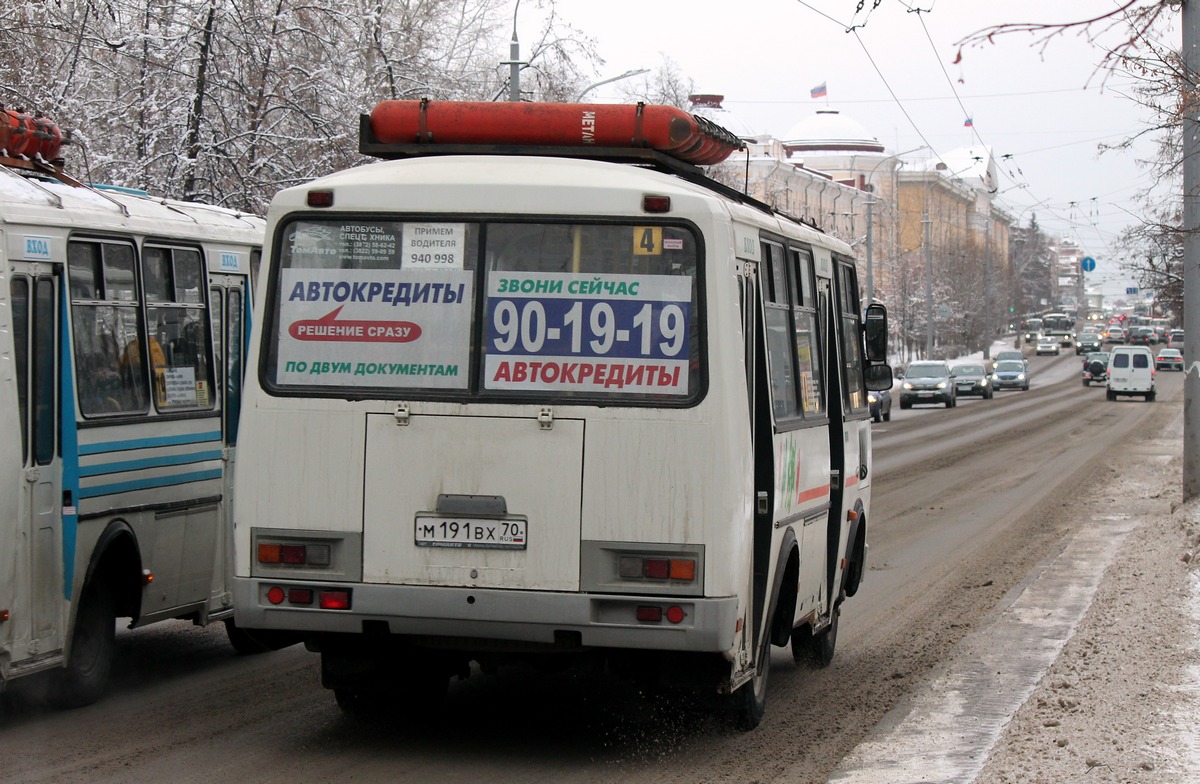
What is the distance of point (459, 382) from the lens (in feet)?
23.2

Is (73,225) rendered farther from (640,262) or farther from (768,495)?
(768,495)

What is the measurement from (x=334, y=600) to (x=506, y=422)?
1.05 metres

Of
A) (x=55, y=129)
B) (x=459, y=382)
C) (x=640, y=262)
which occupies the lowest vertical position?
(x=459, y=382)

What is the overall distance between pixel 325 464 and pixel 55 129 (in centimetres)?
348

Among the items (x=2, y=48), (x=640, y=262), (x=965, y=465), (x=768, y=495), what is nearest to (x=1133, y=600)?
(x=768, y=495)

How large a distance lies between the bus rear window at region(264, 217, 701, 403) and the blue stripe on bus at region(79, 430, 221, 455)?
1714 millimetres

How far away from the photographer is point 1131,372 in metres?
61.3

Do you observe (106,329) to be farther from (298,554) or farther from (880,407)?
(880,407)

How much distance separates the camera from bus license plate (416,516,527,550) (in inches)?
273

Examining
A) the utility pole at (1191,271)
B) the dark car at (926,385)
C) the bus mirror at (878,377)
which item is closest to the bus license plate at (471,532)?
the bus mirror at (878,377)

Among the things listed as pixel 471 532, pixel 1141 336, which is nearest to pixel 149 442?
pixel 471 532

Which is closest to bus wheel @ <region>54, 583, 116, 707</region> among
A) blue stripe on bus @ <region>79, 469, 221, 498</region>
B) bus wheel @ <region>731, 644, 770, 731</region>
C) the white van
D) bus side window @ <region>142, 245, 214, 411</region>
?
blue stripe on bus @ <region>79, 469, 221, 498</region>

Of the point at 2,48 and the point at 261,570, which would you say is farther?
the point at 2,48

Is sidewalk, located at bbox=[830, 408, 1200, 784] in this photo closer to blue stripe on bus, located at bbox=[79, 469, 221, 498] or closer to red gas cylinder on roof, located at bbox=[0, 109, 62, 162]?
blue stripe on bus, located at bbox=[79, 469, 221, 498]
